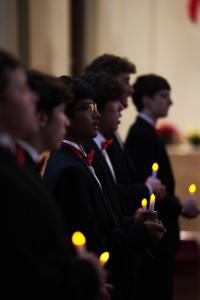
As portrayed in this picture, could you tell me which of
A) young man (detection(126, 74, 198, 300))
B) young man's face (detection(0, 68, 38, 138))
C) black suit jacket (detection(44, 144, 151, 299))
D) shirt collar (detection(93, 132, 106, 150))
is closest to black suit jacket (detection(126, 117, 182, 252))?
young man (detection(126, 74, 198, 300))

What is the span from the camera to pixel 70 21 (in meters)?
8.53

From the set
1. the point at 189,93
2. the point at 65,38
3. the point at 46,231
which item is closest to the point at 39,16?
the point at 65,38

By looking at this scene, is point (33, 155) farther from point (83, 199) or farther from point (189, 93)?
point (189, 93)

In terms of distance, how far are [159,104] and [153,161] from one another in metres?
0.47

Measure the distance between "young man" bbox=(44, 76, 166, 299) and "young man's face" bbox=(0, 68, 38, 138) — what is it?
2.17 ft

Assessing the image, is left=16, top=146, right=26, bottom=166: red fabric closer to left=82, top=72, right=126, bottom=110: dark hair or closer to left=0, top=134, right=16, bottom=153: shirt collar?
left=0, top=134, right=16, bottom=153: shirt collar

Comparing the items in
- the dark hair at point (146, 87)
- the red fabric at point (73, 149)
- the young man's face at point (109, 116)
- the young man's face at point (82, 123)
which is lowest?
the dark hair at point (146, 87)

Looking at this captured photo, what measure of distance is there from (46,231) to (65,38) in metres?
6.38

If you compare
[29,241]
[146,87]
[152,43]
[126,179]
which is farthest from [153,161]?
[152,43]

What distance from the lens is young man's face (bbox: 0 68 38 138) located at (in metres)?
1.86

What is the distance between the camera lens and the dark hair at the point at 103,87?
335cm

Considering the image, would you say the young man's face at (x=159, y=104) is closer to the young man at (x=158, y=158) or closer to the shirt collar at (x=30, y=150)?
the young man at (x=158, y=158)

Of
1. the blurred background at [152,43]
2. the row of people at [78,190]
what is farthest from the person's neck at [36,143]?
the blurred background at [152,43]

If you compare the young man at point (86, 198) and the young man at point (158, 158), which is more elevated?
the young man at point (86, 198)
